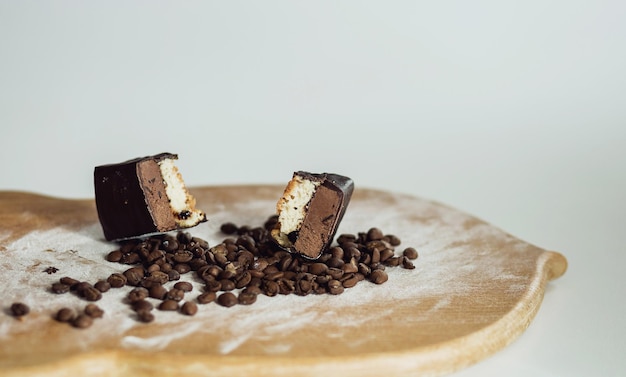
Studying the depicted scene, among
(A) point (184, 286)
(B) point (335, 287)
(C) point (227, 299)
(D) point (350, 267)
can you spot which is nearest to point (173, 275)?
(A) point (184, 286)

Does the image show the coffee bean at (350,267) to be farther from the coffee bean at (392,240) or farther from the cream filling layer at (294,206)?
the coffee bean at (392,240)

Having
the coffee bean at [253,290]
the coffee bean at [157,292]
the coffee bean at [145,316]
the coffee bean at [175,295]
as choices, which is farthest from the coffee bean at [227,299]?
the coffee bean at [145,316]

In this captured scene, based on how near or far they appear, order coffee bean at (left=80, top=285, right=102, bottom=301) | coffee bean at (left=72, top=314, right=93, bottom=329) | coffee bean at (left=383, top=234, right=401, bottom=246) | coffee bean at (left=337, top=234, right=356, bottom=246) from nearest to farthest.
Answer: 1. coffee bean at (left=72, top=314, right=93, bottom=329)
2. coffee bean at (left=80, top=285, right=102, bottom=301)
3. coffee bean at (left=337, top=234, right=356, bottom=246)
4. coffee bean at (left=383, top=234, right=401, bottom=246)

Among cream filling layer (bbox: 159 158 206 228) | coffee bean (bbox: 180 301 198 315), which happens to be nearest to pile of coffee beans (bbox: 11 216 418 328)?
coffee bean (bbox: 180 301 198 315)

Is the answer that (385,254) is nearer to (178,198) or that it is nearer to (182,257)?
(182,257)

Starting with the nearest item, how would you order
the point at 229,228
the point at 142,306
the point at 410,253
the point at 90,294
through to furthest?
the point at 142,306 < the point at 90,294 < the point at 410,253 < the point at 229,228

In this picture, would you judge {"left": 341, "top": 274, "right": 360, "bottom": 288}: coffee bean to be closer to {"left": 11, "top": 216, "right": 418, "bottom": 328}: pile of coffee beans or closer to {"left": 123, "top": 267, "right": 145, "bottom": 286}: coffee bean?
{"left": 11, "top": 216, "right": 418, "bottom": 328}: pile of coffee beans
